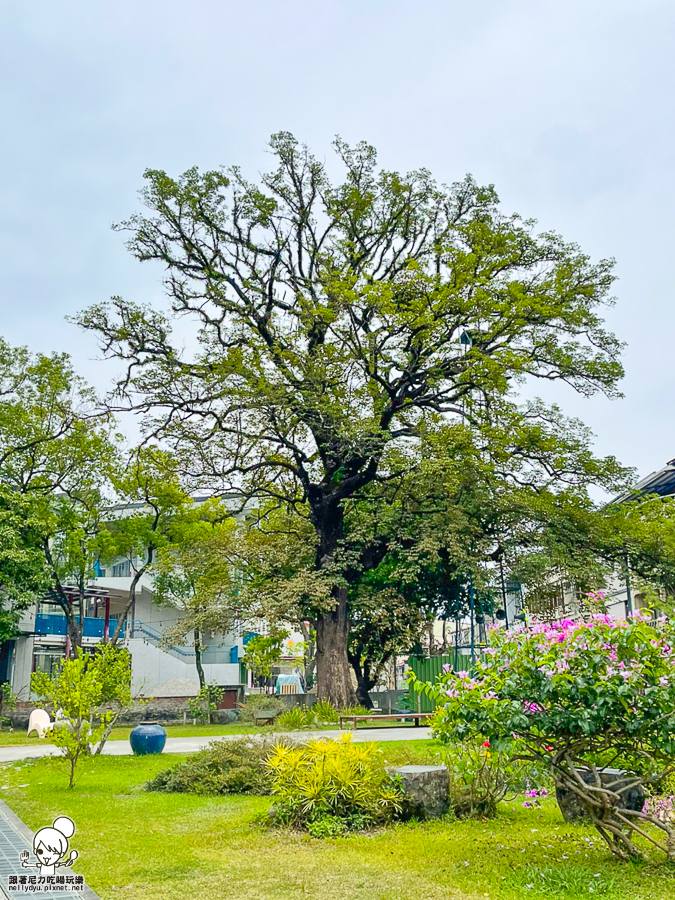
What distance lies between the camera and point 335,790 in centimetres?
815

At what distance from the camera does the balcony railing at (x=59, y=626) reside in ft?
102

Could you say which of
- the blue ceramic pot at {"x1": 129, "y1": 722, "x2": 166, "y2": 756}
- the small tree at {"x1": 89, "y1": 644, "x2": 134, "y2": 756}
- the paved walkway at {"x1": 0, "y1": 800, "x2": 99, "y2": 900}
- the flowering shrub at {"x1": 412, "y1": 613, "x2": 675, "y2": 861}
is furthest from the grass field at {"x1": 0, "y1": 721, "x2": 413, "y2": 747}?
the flowering shrub at {"x1": 412, "y1": 613, "x2": 675, "y2": 861}

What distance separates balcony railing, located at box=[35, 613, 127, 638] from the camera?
31141 millimetres

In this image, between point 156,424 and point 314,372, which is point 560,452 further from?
point 156,424

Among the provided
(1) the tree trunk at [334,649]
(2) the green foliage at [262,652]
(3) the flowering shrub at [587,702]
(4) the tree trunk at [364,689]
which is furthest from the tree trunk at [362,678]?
(3) the flowering shrub at [587,702]

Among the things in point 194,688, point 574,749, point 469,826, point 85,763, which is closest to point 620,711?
point 574,749

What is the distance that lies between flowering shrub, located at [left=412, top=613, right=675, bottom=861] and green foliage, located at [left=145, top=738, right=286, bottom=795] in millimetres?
4947

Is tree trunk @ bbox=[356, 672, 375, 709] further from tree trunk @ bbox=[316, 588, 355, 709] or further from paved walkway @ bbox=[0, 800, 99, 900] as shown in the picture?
paved walkway @ bbox=[0, 800, 99, 900]

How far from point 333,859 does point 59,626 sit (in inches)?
1093

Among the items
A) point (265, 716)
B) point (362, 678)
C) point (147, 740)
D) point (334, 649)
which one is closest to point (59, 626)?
point (362, 678)

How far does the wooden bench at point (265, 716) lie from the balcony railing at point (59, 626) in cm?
1282

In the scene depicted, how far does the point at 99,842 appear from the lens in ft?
24.0

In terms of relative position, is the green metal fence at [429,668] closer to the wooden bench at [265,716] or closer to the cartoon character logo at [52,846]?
the wooden bench at [265,716]

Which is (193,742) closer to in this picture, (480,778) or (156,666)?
(480,778)
